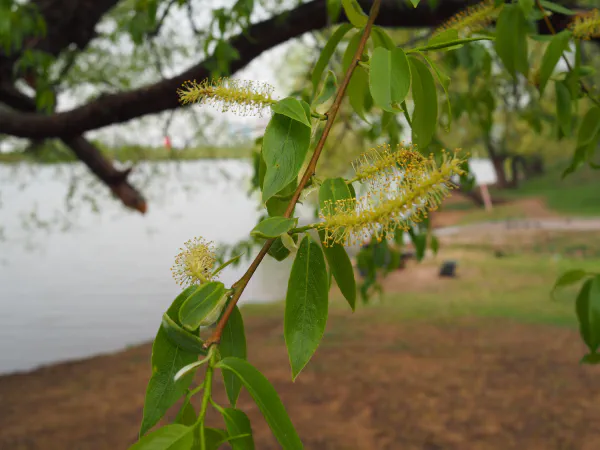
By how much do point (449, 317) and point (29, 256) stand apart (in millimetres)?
6465

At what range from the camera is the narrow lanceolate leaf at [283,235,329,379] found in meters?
0.43

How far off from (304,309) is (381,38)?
0.34m

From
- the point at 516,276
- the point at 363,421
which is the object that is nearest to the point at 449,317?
the point at 516,276

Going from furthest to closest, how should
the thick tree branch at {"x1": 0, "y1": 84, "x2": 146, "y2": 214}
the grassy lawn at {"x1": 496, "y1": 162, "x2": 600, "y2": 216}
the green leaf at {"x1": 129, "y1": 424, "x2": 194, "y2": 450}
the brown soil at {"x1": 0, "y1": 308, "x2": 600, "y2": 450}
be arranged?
the grassy lawn at {"x1": 496, "y1": 162, "x2": 600, "y2": 216} < the thick tree branch at {"x1": 0, "y1": 84, "x2": 146, "y2": 214} < the brown soil at {"x1": 0, "y1": 308, "x2": 600, "y2": 450} < the green leaf at {"x1": 129, "y1": 424, "x2": 194, "y2": 450}

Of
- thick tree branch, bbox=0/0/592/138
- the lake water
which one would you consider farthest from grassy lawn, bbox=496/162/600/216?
thick tree branch, bbox=0/0/592/138

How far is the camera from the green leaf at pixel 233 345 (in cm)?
48

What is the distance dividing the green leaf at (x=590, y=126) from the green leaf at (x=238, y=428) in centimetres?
79

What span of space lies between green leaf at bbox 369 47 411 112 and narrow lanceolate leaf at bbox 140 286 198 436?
203 mm

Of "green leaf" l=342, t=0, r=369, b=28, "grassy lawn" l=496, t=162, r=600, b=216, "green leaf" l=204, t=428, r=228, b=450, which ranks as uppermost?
"green leaf" l=342, t=0, r=369, b=28

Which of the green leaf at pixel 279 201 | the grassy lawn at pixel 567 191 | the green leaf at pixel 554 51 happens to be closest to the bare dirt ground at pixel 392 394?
the green leaf at pixel 554 51

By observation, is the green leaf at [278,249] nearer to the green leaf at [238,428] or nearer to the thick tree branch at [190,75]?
the green leaf at [238,428]

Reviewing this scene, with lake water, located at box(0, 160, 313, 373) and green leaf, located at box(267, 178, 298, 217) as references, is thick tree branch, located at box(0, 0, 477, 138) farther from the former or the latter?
green leaf, located at box(267, 178, 298, 217)

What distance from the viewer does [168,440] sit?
1.22 ft

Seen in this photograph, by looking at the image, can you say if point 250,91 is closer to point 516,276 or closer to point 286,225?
point 286,225
